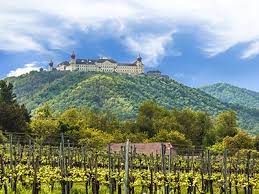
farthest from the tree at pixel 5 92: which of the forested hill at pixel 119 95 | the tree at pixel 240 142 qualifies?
the forested hill at pixel 119 95

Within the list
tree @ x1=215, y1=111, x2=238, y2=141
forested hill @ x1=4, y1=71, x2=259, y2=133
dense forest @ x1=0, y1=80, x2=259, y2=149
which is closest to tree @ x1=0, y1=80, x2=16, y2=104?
dense forest @ x1=0, y1=80, x2=259, y2=149

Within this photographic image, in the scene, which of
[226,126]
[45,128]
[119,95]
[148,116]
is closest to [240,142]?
[226,126]

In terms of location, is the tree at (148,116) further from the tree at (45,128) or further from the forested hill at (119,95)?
the forested hill at (119,95)

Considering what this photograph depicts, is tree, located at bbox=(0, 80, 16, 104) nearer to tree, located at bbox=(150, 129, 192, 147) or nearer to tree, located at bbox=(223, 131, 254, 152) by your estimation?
tree, located at bbox=(150, 129, 192, 147)

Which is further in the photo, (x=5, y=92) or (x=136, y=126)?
(x=136, y=126)

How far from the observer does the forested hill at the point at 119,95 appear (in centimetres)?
15338

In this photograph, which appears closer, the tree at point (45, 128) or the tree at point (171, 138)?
the tree at point (45, 128)

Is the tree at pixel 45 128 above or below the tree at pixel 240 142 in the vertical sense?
above

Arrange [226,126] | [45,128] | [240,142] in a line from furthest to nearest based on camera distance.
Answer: [226,126]
[240,142]
[45,128]

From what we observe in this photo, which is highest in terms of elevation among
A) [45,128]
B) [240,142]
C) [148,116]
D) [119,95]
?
[119,95]

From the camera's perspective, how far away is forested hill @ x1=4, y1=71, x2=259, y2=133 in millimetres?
153375

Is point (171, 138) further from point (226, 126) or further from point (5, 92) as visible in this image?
point (5, 92)

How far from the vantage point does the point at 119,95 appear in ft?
518

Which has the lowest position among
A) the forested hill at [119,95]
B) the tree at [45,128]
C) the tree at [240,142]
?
the tree at [240,142]
